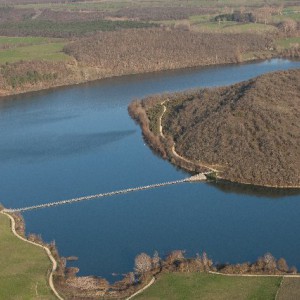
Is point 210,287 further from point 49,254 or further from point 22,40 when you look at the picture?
point 22,40

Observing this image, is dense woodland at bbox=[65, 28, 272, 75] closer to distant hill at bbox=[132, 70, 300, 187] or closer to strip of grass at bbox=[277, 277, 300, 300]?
distant hill at bbox=[132, 70, 300, 187]

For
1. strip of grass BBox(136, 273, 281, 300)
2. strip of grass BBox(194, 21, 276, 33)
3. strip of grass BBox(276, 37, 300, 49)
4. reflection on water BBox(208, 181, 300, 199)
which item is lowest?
strip of grass BBox(136, 273, 281, 300)

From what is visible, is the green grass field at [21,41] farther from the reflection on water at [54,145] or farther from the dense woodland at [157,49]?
the reflection on water at [54,145]

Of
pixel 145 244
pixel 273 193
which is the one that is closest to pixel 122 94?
pixel 273 193

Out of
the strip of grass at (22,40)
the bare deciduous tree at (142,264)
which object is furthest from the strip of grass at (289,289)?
the strip of grass at (22,40)

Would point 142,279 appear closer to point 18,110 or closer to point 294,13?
point 18,110

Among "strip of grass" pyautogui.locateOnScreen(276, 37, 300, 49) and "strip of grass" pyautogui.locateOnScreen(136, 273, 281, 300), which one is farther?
"strip of grass" pyautogui.locateOnScreen(276, 37, 300, 49)

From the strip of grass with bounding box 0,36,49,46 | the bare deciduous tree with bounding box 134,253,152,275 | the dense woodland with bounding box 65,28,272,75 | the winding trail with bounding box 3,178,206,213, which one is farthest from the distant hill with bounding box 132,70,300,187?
the strip of grass with bounding box 0,36,49,46
